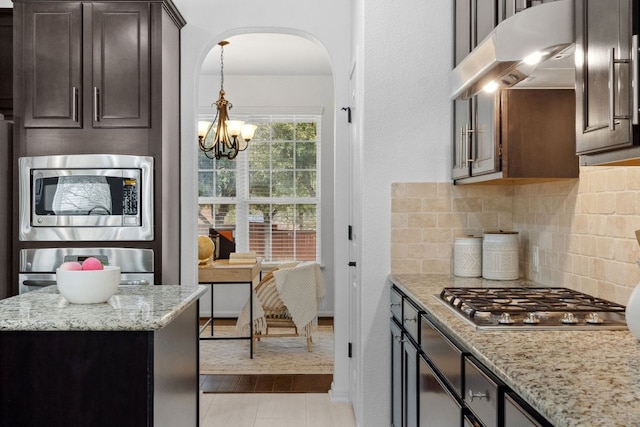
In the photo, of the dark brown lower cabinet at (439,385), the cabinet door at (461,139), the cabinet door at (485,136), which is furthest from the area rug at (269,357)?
the cabinet door at (485,136)

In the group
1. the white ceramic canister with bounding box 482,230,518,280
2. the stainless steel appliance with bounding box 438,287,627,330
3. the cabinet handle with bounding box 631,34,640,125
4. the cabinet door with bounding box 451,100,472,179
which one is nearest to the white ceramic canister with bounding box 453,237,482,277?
the white ceramic canister with bounding box 482,230,518,280

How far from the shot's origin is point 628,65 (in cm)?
143

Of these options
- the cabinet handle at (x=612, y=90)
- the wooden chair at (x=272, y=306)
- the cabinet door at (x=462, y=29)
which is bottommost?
the wooden chair at (x=272, y=306)

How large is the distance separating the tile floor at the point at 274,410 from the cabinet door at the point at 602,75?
Answer: 2.57 m

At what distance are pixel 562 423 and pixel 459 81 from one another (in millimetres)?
1780

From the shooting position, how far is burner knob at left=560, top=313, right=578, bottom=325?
1.81 m

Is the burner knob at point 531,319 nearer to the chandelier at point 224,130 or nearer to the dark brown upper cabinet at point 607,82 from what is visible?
the dark brown upper cabinet at point 607,82

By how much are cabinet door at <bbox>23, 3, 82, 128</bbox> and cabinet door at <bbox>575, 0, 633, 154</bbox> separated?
2.74 meters

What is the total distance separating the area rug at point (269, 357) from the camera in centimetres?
498

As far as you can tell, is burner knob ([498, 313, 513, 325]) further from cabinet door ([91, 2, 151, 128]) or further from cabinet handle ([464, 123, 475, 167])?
cabinet door ([91, 2, 151, 128])

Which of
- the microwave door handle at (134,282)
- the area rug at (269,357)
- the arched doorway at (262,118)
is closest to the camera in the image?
the microwave door handle at (134,282)

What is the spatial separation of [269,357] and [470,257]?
8.89ft

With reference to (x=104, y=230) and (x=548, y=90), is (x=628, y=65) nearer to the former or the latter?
(x=548, y=90)

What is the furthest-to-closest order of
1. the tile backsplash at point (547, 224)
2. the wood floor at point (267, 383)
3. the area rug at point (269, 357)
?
1. the area rug at point (269, 357)
2. the wood floor at point (267, 383)
3. the tile backsplash at point (547, 224)
